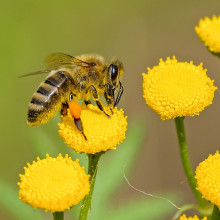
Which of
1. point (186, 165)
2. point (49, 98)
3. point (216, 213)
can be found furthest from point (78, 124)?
point (216, 213)

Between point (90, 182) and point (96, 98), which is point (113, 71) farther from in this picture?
point (90, 182)

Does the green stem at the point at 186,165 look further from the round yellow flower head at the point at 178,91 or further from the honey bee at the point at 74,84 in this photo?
the honey bee at the point at 74,84

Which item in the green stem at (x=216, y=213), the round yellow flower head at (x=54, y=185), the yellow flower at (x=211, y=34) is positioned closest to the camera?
the round yellow flower head at (x=54, y=185)

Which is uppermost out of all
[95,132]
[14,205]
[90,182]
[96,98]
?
[96,98]

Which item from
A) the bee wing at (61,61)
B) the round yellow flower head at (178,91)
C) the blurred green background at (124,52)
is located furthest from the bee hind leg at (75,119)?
the blurred green background at (124,52)

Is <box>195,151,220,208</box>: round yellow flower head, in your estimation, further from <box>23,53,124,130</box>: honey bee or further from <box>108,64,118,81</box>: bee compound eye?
<box>108,64,118,81</box>: bee compound eye

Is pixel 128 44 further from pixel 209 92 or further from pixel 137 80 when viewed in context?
pixel 209 92
